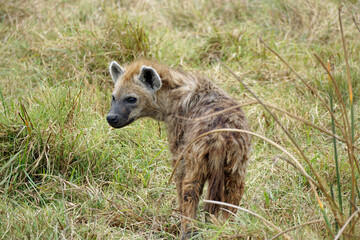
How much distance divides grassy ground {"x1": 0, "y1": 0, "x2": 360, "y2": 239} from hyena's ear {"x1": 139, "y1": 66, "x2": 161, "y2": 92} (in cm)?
69

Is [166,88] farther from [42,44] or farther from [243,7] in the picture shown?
[243,7]

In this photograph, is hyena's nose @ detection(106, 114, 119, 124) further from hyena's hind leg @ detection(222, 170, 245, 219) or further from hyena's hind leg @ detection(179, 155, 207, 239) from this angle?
hyena's hind leg @ detection(222, 170, 245, 219)

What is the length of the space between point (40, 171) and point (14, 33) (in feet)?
9.61

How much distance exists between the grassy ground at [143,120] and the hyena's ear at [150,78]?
0.69 metres

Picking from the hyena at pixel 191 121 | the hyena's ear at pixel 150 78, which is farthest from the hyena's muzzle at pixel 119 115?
the hyena's ear at pixel 150 78

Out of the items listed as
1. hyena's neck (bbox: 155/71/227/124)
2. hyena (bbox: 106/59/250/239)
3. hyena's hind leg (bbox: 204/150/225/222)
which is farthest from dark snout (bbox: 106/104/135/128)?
hyena's hind leg (bbox: 204/150/225/222)

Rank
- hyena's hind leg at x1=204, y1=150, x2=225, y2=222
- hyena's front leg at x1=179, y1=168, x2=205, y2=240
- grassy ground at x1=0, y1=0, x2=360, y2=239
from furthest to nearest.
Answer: grassy ground at x1=0, y1=0, x2=360, y2=239, hyena's front leg at x1=179, y1=168, x2=205, y2=240, hyena's hind leg at x1=204, y1=150, x2=225, y2=222

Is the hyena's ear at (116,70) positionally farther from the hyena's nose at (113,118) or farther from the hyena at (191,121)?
the hyena's nose at (113,118)

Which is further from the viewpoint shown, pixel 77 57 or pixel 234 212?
pixel 77 57

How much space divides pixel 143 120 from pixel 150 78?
111 centimetres

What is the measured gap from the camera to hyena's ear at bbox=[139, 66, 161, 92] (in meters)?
3.67

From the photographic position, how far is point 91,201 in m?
3.57

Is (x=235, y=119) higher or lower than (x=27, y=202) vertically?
higher

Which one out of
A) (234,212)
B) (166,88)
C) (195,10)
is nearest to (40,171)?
(166,88)
